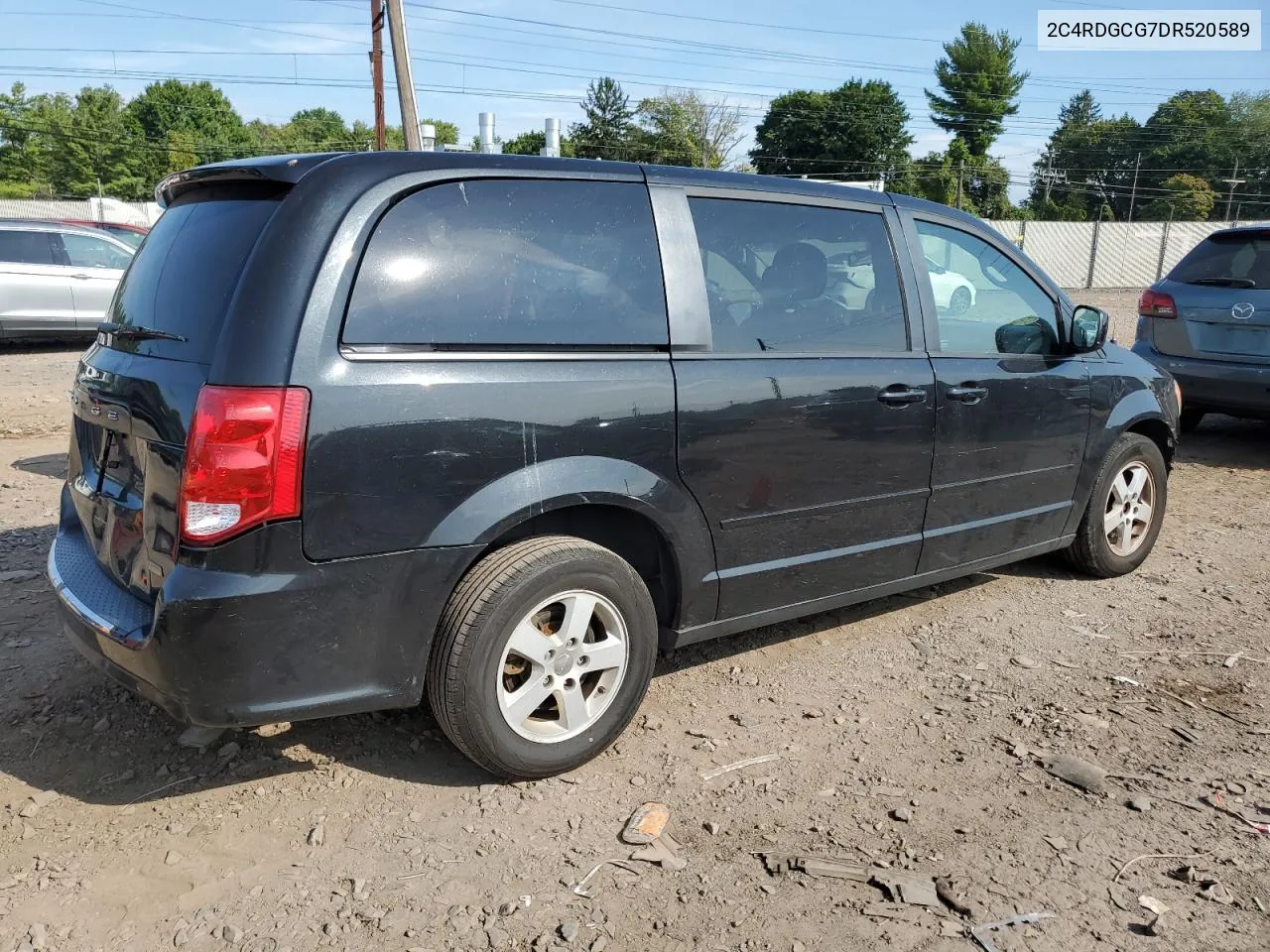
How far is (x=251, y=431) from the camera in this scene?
251cm

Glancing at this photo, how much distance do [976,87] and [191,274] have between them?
280 feet

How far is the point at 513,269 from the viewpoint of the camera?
2.93 meters

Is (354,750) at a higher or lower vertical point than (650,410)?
lower

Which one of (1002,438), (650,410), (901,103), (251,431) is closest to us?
(251,431)

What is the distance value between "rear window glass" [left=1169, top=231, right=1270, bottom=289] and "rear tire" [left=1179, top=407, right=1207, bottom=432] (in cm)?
107

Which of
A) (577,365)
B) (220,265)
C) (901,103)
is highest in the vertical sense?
(901,103)

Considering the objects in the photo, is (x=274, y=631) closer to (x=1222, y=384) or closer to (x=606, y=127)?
(x=1222, y=384)

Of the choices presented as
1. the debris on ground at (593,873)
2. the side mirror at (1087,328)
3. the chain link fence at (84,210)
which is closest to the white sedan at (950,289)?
the side mirror at (1087,328)

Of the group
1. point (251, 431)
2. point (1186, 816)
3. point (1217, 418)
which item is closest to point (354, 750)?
point (251, 431)

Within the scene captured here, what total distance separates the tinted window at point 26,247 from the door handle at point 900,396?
→ 12512 millimetres

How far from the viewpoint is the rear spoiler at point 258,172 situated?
9.18ft

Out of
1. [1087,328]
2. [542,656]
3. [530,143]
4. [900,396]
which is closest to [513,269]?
[542,656]

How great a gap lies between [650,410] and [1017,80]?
88657 mm

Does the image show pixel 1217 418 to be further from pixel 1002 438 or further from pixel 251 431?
pixel 251 431
